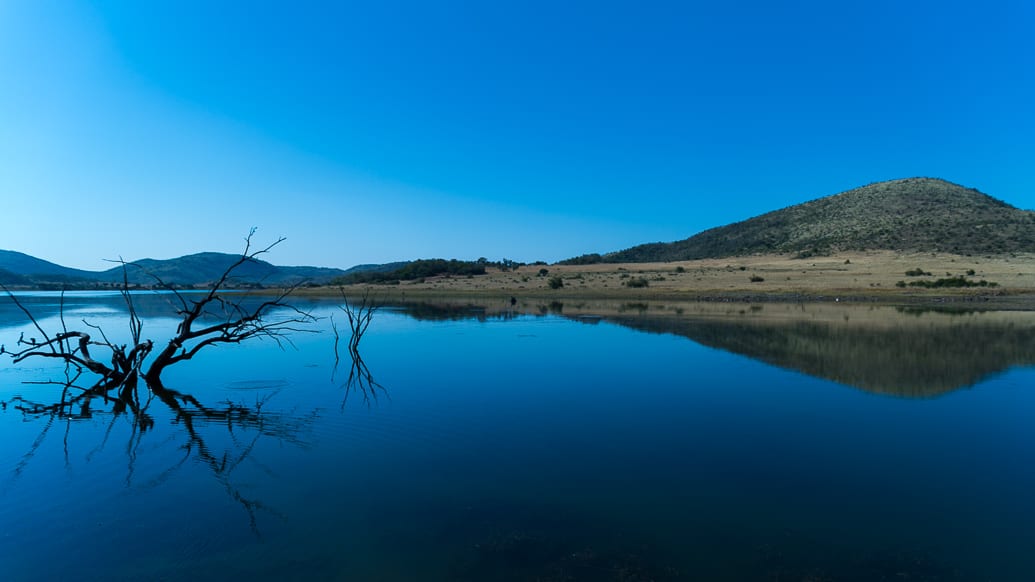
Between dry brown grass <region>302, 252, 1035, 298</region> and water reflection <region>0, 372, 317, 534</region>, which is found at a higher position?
dry brown grass <region>302, 252, 1035, 298</region>

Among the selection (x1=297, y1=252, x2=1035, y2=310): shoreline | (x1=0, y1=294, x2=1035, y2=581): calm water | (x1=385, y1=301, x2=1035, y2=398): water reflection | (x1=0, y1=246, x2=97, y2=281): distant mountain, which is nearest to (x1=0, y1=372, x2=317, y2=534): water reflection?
(x1=0, y1=294, x2=1035, y2=581): calm water

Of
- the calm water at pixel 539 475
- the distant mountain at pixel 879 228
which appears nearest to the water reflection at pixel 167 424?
the calm water at pixel 539 475

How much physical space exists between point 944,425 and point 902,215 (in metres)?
84.3

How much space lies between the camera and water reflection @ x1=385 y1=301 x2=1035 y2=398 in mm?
15906

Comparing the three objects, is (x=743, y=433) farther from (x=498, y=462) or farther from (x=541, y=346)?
(x=541, y=346)

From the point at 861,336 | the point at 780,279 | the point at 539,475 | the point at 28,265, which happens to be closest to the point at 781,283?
the point at 780,279

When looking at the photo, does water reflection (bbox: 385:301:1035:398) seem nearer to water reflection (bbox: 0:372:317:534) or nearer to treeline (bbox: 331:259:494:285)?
water reflection (bbox: 0:372:317:534)

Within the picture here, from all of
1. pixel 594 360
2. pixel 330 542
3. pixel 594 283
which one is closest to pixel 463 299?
pixel 594 283

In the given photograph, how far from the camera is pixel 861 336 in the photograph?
23266 millimetres

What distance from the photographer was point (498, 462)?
28.8 feet

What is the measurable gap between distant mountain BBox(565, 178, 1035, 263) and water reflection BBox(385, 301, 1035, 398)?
37480 mm

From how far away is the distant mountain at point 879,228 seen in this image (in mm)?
64938

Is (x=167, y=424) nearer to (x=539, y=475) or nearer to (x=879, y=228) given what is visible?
(x=539, y=475)

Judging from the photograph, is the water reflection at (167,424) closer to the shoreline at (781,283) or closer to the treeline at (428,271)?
the shoreline at (781,283)
